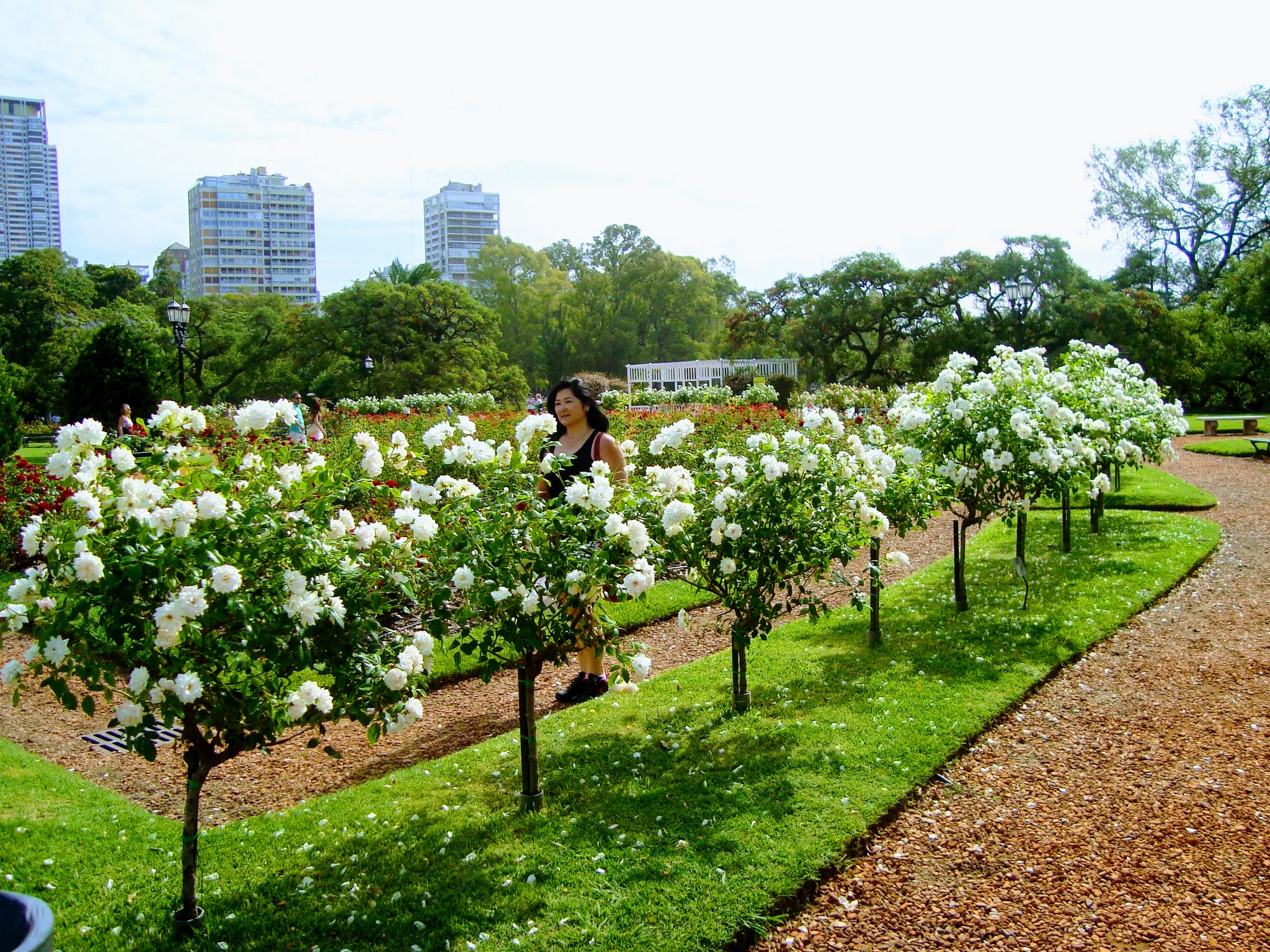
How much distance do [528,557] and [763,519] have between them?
1250 mm

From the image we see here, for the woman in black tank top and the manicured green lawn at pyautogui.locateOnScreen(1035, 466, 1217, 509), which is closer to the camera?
the woman in black tank top

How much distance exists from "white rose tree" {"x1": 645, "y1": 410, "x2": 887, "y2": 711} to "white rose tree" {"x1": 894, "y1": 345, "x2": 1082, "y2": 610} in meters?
1.87

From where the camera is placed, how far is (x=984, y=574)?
7.67 m

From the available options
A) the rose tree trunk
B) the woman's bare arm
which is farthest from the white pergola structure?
the rose tree trunk

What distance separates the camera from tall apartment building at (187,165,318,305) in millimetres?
125875

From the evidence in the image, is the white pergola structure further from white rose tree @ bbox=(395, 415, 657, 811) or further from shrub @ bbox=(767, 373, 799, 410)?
white rose tree @ bbox=(395, 415, 657, 811)

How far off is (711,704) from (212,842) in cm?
236

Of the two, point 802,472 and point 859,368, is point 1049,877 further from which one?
point 859,368

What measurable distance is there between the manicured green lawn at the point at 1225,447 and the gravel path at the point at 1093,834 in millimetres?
14186

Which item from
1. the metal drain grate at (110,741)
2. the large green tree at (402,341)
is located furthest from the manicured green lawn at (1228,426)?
the metal drain grate at (110,741)

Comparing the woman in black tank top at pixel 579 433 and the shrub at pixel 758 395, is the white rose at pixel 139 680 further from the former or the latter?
the shrub at pixel 758 395

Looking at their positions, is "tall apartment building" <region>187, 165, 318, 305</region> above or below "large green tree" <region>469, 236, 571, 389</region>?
above

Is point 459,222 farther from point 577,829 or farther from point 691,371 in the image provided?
point 577,829

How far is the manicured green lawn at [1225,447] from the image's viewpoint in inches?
681
